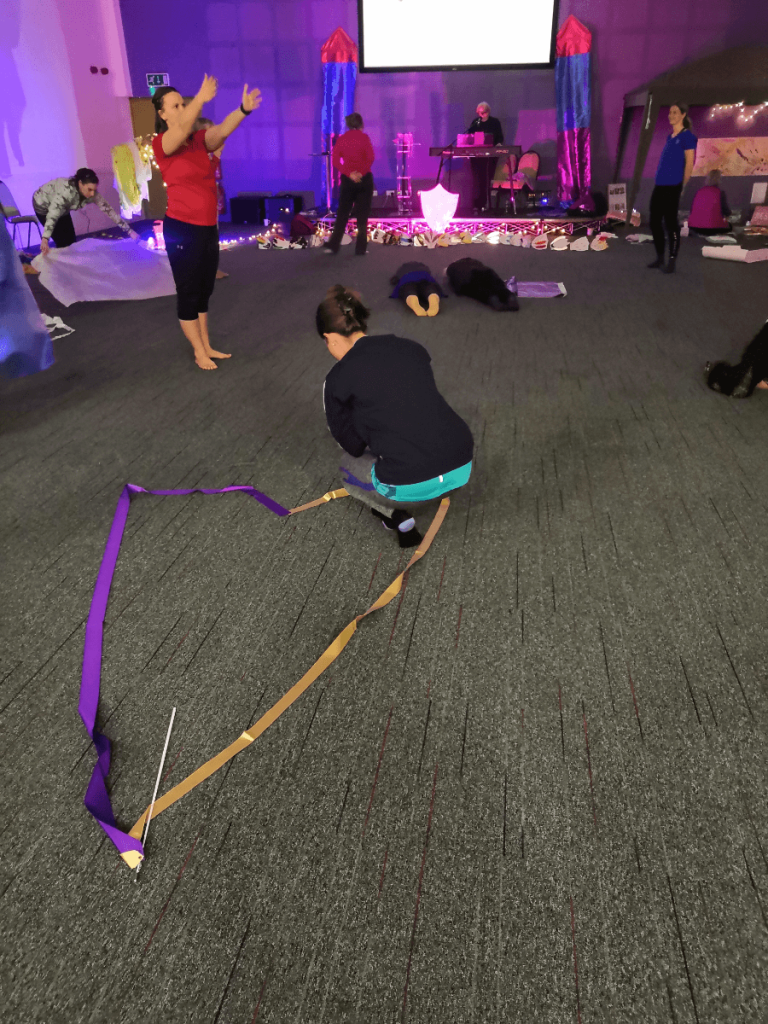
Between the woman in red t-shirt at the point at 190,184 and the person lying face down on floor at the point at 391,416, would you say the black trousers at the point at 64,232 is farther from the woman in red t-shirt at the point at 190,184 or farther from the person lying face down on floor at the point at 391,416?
the person lying face down on floor at the point at 391,416

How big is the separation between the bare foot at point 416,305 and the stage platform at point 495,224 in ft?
11.1

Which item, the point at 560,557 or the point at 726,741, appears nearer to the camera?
the point at 726,741

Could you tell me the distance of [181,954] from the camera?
0.99 metres

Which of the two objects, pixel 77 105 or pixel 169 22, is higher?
pixel 169 22

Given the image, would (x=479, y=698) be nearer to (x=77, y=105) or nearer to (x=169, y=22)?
(x=77, y=105)

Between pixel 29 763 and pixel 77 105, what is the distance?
9.08 m

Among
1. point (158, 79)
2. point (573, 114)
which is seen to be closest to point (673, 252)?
point (573, 114)

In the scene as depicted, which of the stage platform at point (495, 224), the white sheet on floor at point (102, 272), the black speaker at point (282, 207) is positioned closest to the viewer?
the white sheet on floor at point (102, 272)

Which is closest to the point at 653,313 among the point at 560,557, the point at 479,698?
the point at 560,557

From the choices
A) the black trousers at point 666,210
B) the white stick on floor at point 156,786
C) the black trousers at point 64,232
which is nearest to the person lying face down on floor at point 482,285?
the black trousers at point 666,210

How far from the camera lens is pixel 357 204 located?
649cm

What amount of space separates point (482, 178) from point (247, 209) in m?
3.13

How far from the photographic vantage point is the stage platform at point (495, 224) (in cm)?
736

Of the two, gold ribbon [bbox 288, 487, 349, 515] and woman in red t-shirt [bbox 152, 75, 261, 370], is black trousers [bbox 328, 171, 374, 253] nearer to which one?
woman in red t-shirt [bbox 152, 75, 261, 370]
